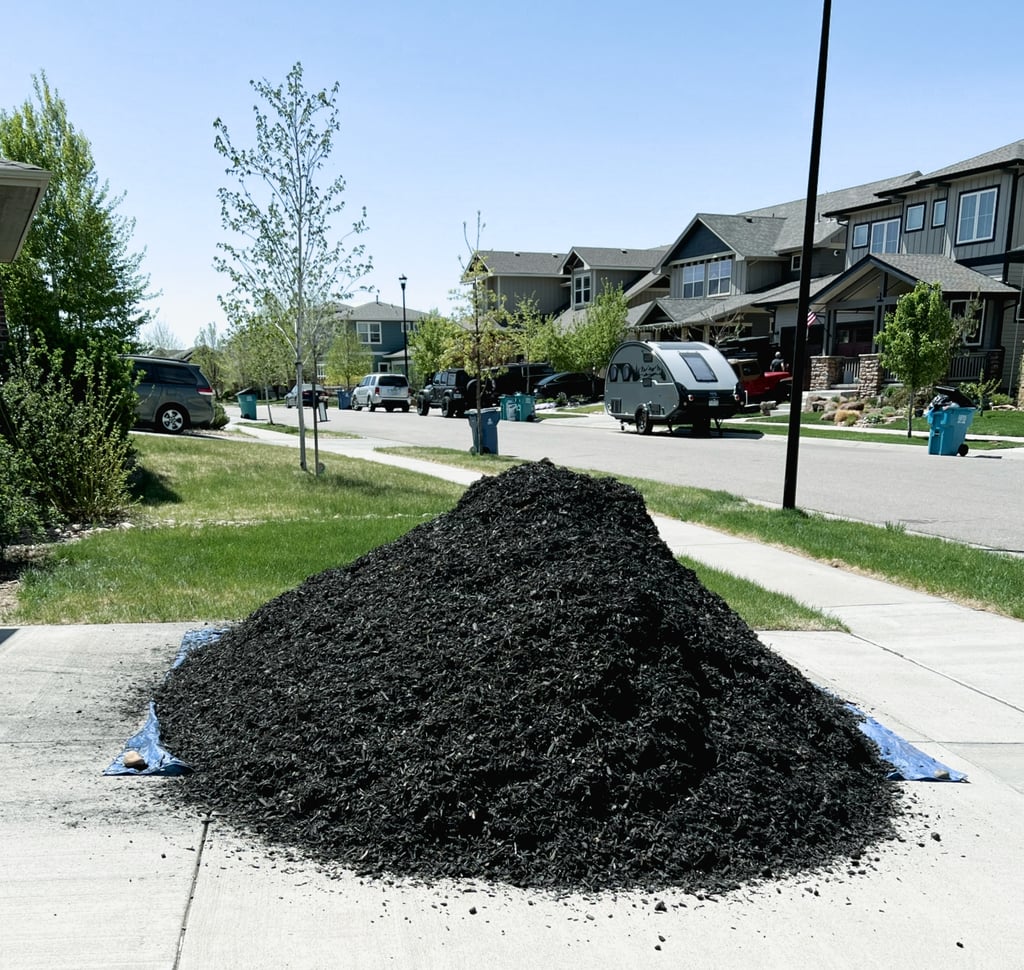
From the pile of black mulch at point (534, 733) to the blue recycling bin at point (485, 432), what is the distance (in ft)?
44.5

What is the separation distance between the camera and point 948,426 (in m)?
17.5

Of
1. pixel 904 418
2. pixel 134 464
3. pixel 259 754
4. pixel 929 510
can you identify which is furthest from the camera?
pixel 904 418

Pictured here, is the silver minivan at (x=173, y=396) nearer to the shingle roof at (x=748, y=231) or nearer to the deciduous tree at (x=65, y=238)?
the deciduous tree at (x=65, y=238)

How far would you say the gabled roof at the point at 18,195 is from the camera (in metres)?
8.39

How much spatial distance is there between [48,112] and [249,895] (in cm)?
2638

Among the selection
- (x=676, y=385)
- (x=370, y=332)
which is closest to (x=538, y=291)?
(x=370, y=332)

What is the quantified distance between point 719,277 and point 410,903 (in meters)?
42.5

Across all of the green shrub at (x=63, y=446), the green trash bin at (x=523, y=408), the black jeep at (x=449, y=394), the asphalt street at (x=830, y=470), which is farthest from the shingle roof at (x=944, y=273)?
the green shrub at (x=63, y=446)

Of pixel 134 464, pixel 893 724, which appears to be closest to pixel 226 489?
pixel 134 464

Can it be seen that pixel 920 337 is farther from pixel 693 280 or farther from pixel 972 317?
pixel 693 280

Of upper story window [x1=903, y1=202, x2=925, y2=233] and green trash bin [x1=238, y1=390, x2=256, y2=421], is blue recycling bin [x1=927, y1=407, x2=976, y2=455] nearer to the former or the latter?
upper story window [x1=903, y1=202, x2=925, y2=233]

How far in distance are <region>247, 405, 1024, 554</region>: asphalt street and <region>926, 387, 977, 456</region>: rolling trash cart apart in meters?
0.34

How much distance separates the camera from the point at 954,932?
8.56 ft

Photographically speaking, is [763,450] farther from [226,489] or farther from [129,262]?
[129,262]
